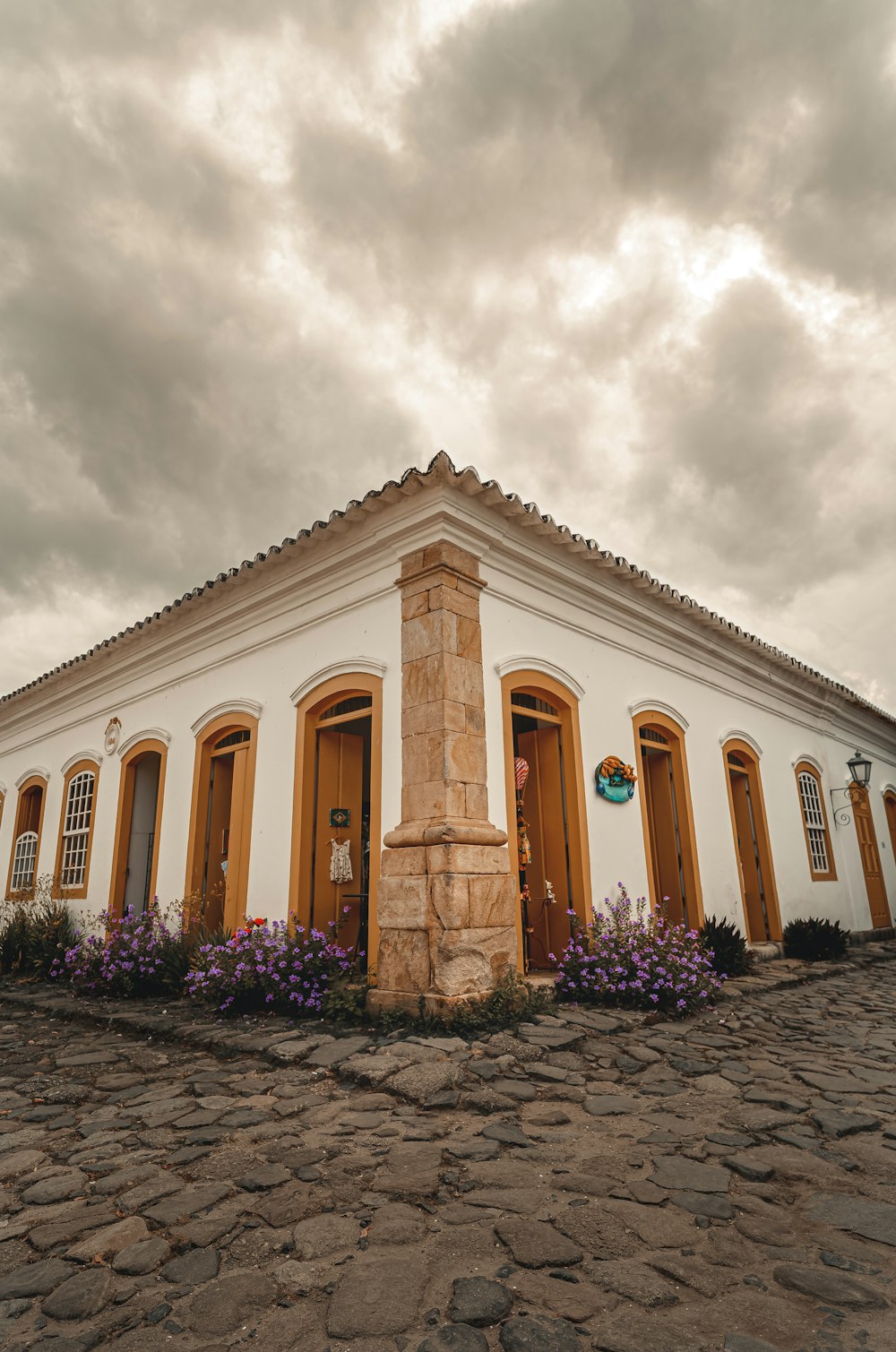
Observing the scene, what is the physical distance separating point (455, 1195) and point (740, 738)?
859 centimetres

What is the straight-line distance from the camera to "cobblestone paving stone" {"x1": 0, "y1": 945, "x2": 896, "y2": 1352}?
6.70 feet

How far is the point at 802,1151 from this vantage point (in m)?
3.24

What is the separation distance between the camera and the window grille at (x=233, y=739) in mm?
8554

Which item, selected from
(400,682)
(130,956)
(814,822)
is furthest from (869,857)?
(130,956)

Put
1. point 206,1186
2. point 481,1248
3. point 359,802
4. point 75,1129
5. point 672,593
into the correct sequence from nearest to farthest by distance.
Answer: point 481,1248 → point 206,1186 → point 75,1129 → point 359,802 → point 672,593

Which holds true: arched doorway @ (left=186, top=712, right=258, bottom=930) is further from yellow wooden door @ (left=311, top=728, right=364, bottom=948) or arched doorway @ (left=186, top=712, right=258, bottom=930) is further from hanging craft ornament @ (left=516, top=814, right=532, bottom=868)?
hanging craft ornament @ (left=516, top=814, right=532, bottom=868)

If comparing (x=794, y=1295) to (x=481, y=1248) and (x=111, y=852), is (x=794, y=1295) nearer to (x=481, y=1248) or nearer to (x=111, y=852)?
(x=481, y=1248)

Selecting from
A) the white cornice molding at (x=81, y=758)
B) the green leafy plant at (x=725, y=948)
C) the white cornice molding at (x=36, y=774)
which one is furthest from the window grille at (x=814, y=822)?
the white cornice molding at (x=36, y=774)

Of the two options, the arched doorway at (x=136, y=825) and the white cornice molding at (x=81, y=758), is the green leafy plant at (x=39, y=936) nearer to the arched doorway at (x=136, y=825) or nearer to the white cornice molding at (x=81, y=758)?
the arched doorway at (x=136, y=825)

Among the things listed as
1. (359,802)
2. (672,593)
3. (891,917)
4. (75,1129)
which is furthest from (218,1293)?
(891,917)

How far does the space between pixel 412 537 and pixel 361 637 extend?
105 cm

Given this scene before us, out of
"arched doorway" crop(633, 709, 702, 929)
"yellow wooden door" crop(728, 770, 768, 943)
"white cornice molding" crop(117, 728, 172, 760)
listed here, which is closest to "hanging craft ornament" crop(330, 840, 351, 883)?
"white cornice molding" crop(117, 728, 172, 760)

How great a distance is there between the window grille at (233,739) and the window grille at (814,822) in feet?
28.1

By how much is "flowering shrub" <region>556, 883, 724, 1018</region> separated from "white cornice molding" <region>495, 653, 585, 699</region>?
2125 mm
